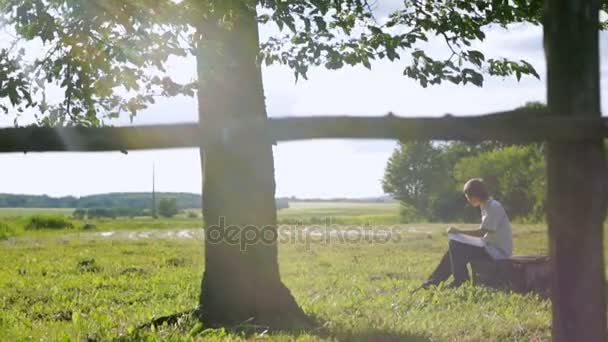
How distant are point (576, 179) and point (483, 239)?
519 centimetres

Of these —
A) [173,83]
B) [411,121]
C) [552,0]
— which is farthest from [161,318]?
[552,0]

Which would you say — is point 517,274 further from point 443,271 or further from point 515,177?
point 515,177

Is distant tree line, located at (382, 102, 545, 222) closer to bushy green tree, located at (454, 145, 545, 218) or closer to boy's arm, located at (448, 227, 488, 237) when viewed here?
bushy green tree, located at (454, 145, 545, 218)

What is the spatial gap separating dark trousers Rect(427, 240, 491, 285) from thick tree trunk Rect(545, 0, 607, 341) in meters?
5.02

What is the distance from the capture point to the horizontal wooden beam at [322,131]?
353 cm

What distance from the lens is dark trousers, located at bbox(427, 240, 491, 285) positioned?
8.99 meters

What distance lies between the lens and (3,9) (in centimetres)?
752

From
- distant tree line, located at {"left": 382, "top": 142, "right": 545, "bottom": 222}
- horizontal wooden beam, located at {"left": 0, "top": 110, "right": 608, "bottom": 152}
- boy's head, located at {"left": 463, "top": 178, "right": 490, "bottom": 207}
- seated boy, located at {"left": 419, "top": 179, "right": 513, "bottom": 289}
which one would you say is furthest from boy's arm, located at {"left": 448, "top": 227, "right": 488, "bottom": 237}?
distant tree line, located at {"left": 382, "top": 142, "right": 545, "bottom": 222}

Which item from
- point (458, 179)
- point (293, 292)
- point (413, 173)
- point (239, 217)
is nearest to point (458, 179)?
point (458, 179)

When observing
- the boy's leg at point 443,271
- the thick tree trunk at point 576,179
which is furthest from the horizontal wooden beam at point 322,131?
the boy's leg at point 443,271

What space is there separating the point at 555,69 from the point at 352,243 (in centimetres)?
1564

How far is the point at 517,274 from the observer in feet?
29.7

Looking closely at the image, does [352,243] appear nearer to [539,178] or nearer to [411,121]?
[411,121]

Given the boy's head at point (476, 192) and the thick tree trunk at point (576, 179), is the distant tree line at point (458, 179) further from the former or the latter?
the thick tree trunk at point (576, 179)
